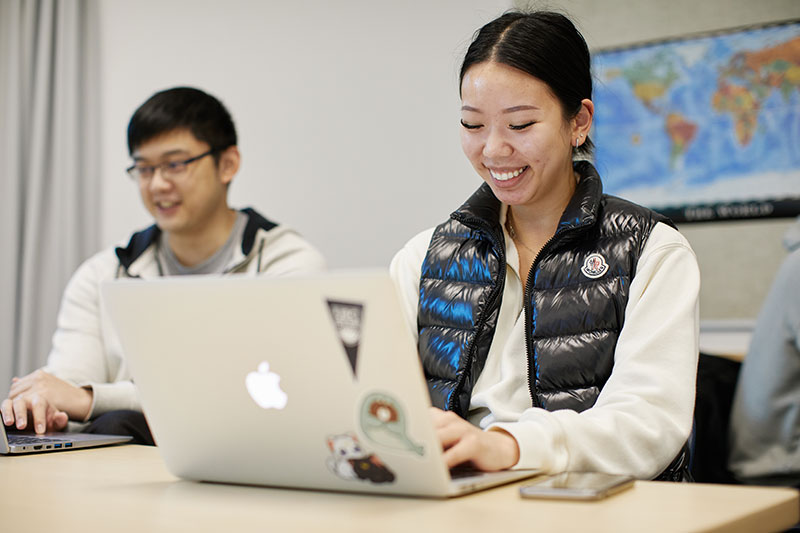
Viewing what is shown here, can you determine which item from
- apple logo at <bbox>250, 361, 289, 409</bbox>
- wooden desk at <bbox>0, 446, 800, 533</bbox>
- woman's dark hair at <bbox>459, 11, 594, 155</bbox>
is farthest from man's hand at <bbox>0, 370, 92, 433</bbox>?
woman's dark hair at <bbox>459, 11, 594, 155</bbox>

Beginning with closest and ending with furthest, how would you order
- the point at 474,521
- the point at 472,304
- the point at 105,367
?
the point at 474,521 < the point at 472,304 < the point at 105,367

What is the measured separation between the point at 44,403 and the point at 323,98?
1.93m

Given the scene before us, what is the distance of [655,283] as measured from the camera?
1385 millimetres

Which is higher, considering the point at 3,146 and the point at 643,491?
the point at 3,146

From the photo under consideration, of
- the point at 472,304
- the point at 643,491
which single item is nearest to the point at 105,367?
the point at 472,304

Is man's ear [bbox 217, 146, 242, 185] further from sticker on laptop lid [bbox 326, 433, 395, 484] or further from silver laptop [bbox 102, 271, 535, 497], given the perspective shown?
sticker on laptop lid [bbox 326, 433, 395, 484]

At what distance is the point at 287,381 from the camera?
887mm

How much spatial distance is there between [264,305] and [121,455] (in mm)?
617

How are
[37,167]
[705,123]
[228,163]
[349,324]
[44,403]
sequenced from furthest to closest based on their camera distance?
[37,167] < [705,123] < [228,163] < [44,403] < [349,324]

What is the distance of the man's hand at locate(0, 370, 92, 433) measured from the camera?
5.54ft

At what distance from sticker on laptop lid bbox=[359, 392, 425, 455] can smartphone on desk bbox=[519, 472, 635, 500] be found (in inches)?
5.5

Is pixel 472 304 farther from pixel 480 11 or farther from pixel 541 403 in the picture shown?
pixel 480 11

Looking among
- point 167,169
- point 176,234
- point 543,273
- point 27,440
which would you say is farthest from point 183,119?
point 543,273

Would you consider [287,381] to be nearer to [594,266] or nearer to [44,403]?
[594,266]
